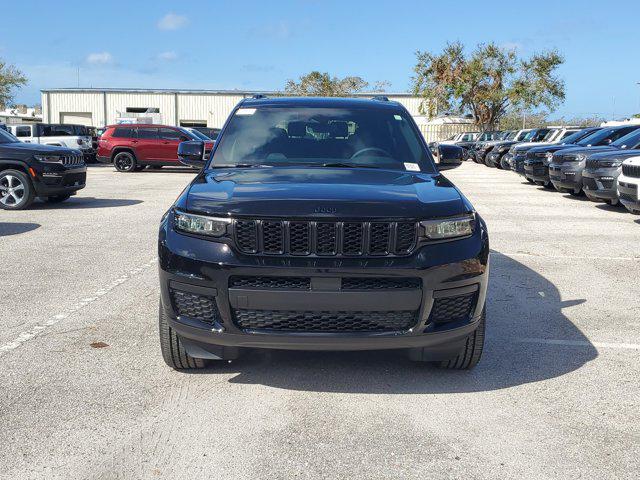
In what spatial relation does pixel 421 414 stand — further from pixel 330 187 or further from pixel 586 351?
pixel 586 351

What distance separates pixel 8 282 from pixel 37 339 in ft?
6.96

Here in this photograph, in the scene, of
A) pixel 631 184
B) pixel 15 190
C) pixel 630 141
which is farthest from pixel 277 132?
pixel 630 141

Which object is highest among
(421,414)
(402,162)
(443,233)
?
(402,162)

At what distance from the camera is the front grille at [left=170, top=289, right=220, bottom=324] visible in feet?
12.5

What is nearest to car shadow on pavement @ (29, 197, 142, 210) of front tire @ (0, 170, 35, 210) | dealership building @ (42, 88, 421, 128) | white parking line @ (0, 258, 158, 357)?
front tire @ (0, 170, 35, 210)

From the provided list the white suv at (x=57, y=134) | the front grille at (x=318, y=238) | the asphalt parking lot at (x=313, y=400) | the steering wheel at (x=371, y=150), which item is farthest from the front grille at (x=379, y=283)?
the white suv at (x=57, y=134)

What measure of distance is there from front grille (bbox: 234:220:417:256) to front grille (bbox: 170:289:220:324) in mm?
343

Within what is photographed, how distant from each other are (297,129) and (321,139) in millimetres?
198

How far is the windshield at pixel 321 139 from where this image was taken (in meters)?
5.00

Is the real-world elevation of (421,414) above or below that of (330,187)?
below

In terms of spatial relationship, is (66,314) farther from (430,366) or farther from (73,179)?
(73,179)

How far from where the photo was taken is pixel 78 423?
3576 millimetres

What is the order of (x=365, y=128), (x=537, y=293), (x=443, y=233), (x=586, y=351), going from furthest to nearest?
(x=537, y=293)
(x=365, y=128)
(x=586, y=351)
(x=443, y=233)

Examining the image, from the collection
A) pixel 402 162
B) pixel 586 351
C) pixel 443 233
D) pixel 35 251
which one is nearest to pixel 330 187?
pixel 443 233
